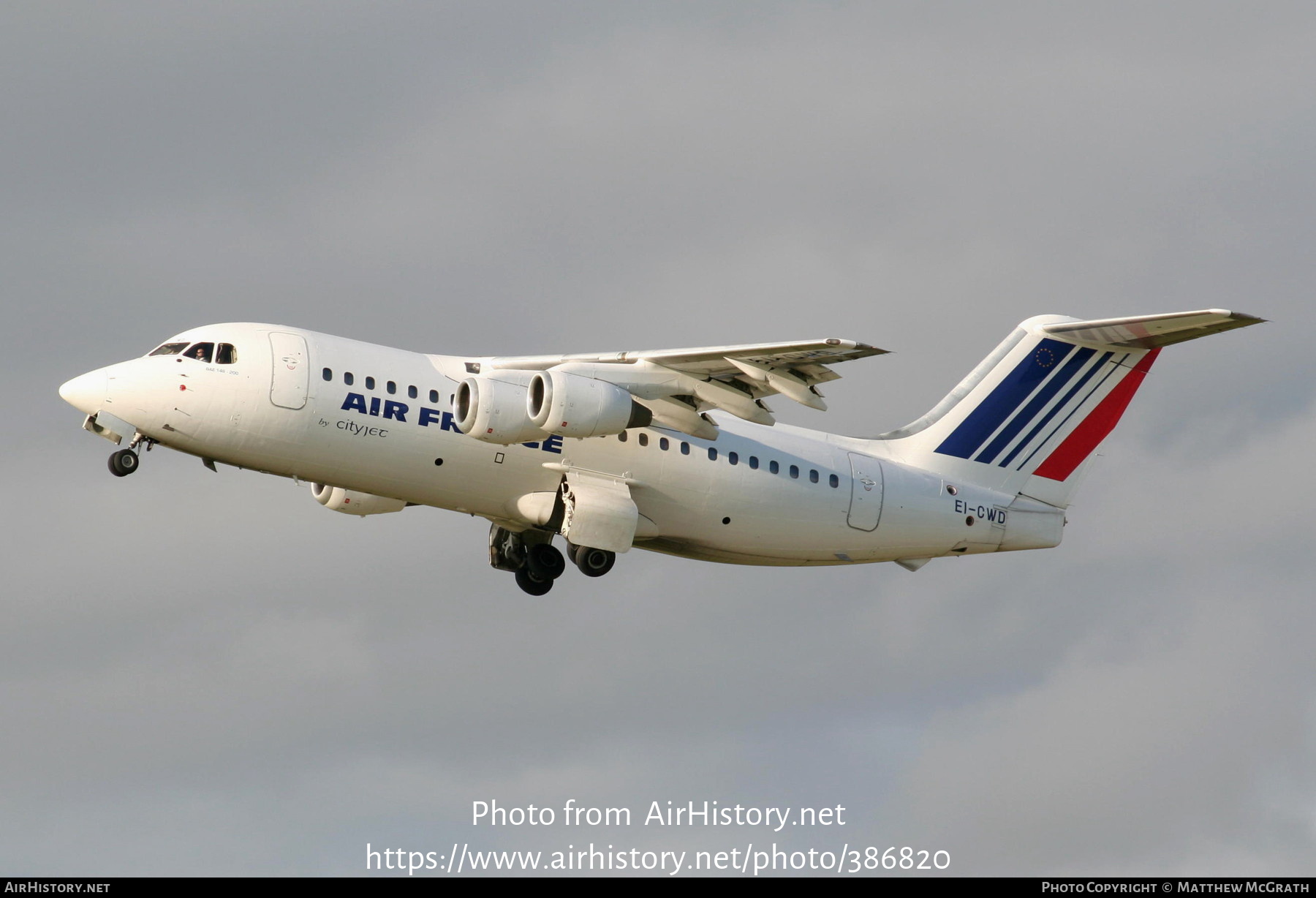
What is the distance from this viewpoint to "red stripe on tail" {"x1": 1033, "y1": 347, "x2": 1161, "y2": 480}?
28688 millimetres

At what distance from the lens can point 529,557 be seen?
87.8ft

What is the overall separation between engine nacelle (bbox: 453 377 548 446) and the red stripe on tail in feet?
30.7

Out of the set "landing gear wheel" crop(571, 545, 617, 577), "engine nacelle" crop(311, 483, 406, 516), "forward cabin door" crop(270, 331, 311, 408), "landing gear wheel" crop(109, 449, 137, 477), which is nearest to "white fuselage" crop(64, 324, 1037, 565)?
"forward cabin door" crop(270, 331, 311, 408)

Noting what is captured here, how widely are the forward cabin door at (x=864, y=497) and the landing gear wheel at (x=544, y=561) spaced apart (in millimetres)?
4368

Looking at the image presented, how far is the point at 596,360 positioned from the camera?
80.0 ft

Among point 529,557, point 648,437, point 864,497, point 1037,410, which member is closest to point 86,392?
point 529,557

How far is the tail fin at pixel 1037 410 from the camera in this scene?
28.2 m

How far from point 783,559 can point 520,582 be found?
3.91m

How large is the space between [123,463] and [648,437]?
705 cm

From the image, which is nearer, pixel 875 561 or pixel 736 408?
pixel 736 408

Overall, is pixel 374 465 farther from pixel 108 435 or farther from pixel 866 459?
pixel 866 459

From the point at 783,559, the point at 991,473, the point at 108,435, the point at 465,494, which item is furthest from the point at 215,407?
the point at 991,473

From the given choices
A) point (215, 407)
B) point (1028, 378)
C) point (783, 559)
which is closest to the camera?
point (215, 407)

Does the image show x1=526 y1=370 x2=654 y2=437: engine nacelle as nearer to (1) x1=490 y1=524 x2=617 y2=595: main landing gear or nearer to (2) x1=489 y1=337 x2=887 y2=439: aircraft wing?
(2) x1=489 y1=337 x2=887 y2=439: aircraft wing
